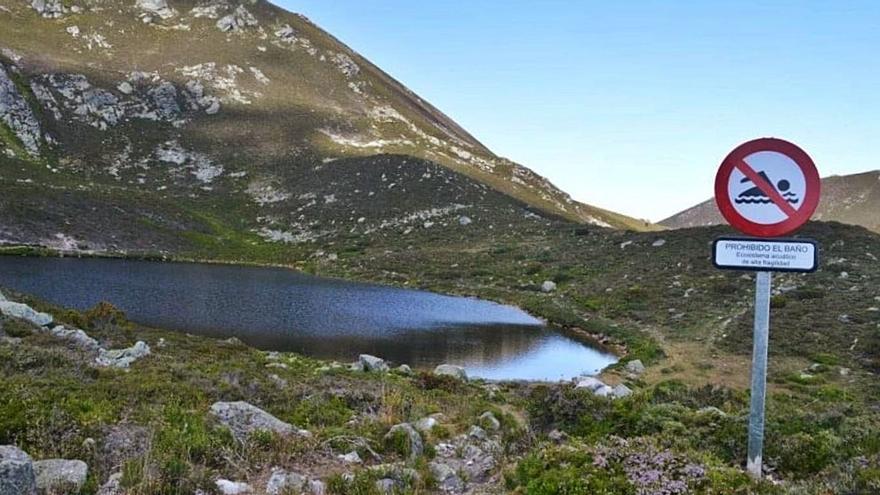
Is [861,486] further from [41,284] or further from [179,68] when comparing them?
[179,68]

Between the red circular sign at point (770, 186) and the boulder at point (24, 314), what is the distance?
2194 centimetres

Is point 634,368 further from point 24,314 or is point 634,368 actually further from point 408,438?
point 24,314

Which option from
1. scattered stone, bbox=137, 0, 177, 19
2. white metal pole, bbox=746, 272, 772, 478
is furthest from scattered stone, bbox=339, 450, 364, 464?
scattered stone, bbox=137, 0, 177, 19

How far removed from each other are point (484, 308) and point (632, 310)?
1152cm

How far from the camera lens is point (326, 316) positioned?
38438mm

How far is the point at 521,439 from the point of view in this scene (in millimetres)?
10992

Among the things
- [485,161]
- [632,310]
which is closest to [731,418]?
[632,310]

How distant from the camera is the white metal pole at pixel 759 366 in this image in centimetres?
728

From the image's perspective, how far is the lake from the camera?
29891mm

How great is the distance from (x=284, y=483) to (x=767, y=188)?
7086mm

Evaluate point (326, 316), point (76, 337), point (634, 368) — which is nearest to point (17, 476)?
point (76, 337)

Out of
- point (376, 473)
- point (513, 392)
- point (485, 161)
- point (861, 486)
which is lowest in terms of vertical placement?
point (513, 392)

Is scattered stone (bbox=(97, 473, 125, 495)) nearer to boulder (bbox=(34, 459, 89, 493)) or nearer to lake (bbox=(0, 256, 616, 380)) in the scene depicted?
boulder (bbox=(34, 459, 89, 493))

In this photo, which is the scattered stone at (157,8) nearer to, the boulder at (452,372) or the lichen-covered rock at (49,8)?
the lichen-covered rock at (49,8)
